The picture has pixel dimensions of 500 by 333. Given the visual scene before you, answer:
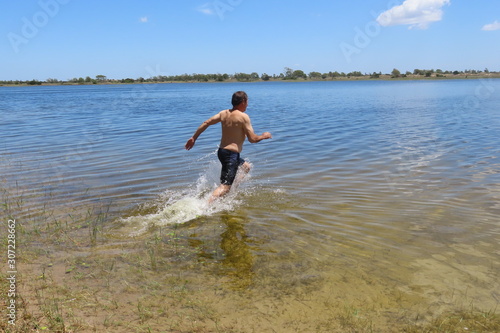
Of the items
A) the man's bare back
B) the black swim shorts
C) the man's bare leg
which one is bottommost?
the man's bare leg

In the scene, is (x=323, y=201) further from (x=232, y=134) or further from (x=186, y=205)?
(x=186, y=205)

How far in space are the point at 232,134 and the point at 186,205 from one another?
5.36 feet

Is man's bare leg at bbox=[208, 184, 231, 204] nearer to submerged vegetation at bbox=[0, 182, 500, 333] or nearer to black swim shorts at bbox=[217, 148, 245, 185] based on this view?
black swim shorts at bbox=[217, 148, 245, 185]

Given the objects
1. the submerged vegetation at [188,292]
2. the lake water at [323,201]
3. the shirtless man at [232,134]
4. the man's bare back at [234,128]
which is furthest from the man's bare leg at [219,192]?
the submerged vegetation at [188,292]

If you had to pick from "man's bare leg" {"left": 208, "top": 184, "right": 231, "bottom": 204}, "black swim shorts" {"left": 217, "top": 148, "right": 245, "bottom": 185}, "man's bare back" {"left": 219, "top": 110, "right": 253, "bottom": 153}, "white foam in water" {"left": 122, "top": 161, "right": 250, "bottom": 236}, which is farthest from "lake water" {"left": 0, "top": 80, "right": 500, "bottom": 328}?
"man's bare back" {"left": 219, "top": 110, "right": 253, "bottom": 153}

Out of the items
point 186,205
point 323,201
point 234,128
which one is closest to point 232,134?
point 234,128

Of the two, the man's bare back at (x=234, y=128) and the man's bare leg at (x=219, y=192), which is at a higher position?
the man's bare back at (x=234, y=128)

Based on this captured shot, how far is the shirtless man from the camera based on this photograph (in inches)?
301

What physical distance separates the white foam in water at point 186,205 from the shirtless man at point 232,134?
0.82 feet

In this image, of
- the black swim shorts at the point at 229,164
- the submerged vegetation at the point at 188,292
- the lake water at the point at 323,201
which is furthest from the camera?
the black swim shorts at the point at 229,164

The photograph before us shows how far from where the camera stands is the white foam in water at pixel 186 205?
7.01 meters

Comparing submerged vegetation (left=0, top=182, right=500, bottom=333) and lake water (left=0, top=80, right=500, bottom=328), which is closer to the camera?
submerged vegetation (left=0, top=182, right=500, bottom=333)

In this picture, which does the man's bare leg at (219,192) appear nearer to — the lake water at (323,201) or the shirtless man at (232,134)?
the shirtless man at (232,134)

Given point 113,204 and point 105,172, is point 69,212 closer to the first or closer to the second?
point 113,204
